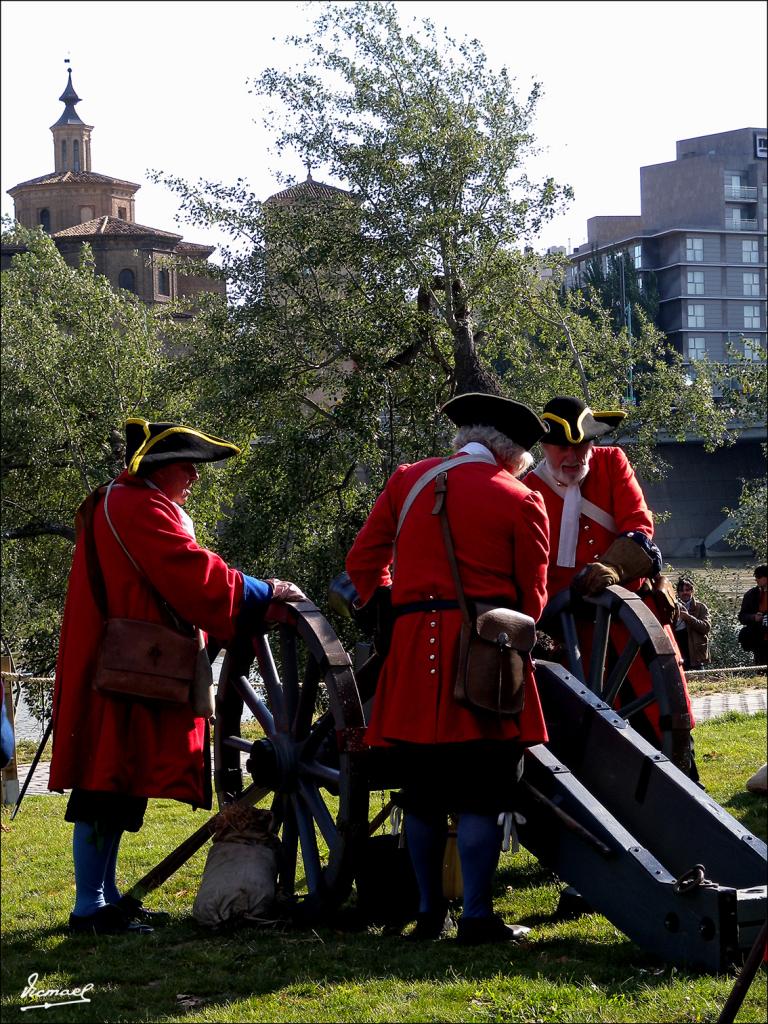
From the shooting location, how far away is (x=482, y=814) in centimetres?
430

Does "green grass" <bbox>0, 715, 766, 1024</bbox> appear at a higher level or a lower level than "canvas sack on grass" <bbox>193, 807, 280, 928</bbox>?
lower

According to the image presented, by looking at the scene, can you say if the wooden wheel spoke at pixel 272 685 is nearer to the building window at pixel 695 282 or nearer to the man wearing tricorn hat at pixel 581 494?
the man wearing tricorn hat at pixel 581 494

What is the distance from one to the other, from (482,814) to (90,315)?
2407cm

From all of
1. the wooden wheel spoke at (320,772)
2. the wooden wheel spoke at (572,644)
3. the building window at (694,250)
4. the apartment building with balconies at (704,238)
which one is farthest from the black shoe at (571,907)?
the building window at (694,250)

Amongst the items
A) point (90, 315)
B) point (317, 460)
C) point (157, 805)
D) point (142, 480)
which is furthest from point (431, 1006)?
point (90, 315)

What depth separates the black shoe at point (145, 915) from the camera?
490cm

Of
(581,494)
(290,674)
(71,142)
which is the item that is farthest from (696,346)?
(290,674)

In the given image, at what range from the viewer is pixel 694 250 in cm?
9431

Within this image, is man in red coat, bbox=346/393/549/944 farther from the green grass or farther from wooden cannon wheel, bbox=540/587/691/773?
wooden cannon wheel, bbox=540/587/691/773

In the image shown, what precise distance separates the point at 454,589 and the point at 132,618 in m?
1.14

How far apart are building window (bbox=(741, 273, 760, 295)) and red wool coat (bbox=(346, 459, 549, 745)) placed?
96237 mm

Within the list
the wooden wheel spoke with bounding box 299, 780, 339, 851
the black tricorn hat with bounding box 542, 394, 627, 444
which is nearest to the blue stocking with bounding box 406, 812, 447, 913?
the wooden wheel spoke with bounding box 299, 780, 339, 851

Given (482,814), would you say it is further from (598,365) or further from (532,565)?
(598,365)

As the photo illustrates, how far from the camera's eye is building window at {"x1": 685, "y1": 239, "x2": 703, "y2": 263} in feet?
307
